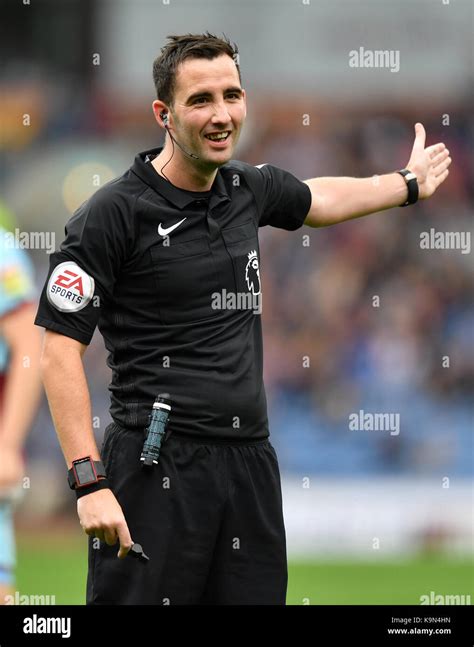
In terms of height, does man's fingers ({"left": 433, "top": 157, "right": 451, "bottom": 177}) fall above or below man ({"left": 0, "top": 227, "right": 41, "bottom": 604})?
above

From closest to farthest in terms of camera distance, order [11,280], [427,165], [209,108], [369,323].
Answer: [209,108] < [427,165] < [11,280] < [369,323]

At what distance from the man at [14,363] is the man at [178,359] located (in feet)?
2.40

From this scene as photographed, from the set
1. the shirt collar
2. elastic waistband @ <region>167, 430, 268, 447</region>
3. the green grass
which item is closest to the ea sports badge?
the shirt collar

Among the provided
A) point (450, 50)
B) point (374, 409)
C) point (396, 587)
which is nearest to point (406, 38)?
point (450, 50)

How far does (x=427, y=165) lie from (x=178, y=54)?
44.2 inches

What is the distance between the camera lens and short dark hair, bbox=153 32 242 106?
4.26 meters

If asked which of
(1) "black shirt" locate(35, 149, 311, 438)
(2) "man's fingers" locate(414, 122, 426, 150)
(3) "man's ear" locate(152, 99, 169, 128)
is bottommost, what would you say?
(1) "black shirt" locate(35, 149, 311, 438)

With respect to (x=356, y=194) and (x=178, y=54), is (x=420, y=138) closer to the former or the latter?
(x=356, y=194)

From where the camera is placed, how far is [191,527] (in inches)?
165

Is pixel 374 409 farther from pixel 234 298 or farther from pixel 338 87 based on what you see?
pixel 234 298

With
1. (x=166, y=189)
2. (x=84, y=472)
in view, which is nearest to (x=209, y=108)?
(x=166, y=189)

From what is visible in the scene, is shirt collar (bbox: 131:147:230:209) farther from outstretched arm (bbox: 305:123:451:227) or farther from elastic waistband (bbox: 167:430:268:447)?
elastic waistband (bbox: 167:430:268:447)

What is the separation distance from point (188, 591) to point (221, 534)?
21 cm

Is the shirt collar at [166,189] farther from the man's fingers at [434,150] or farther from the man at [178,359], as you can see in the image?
the man's fingers at [434,150]
